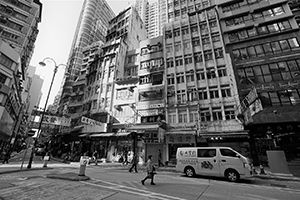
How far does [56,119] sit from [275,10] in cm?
3566

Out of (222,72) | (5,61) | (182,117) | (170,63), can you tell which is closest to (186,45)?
(170,63)

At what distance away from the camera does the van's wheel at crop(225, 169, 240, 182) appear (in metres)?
9.45

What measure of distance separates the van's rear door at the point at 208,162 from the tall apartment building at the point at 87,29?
6034cm

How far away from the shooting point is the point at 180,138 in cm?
2162

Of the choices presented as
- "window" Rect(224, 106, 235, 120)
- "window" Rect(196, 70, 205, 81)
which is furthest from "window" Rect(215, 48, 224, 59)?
"window" Rect(224, 106, 235, 120)

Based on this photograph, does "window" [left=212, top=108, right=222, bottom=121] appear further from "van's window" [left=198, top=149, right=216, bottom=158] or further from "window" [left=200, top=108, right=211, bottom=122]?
"van's window" [left=198, top=149, right=216, bottom=158]

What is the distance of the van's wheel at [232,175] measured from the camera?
945 centimetres

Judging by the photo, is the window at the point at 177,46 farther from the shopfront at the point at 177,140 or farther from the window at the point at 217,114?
Answer: the shopfront at the point at 177,140

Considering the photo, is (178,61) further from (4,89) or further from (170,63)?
(4,89)

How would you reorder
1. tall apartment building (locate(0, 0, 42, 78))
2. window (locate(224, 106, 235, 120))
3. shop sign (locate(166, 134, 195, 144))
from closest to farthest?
1. window (locate(224, 106, 235, 120))
2. shop sign (locate(166, 134, 195, 144))
3. tall apartment building (locate(0, 0, 42, 78))

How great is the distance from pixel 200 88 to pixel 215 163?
1471cm

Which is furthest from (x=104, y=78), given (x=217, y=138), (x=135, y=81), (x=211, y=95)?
(x=217, y=138)

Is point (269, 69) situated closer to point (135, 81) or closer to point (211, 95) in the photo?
point (211, 95)

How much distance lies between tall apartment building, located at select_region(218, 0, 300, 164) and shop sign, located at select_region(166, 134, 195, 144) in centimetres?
728
